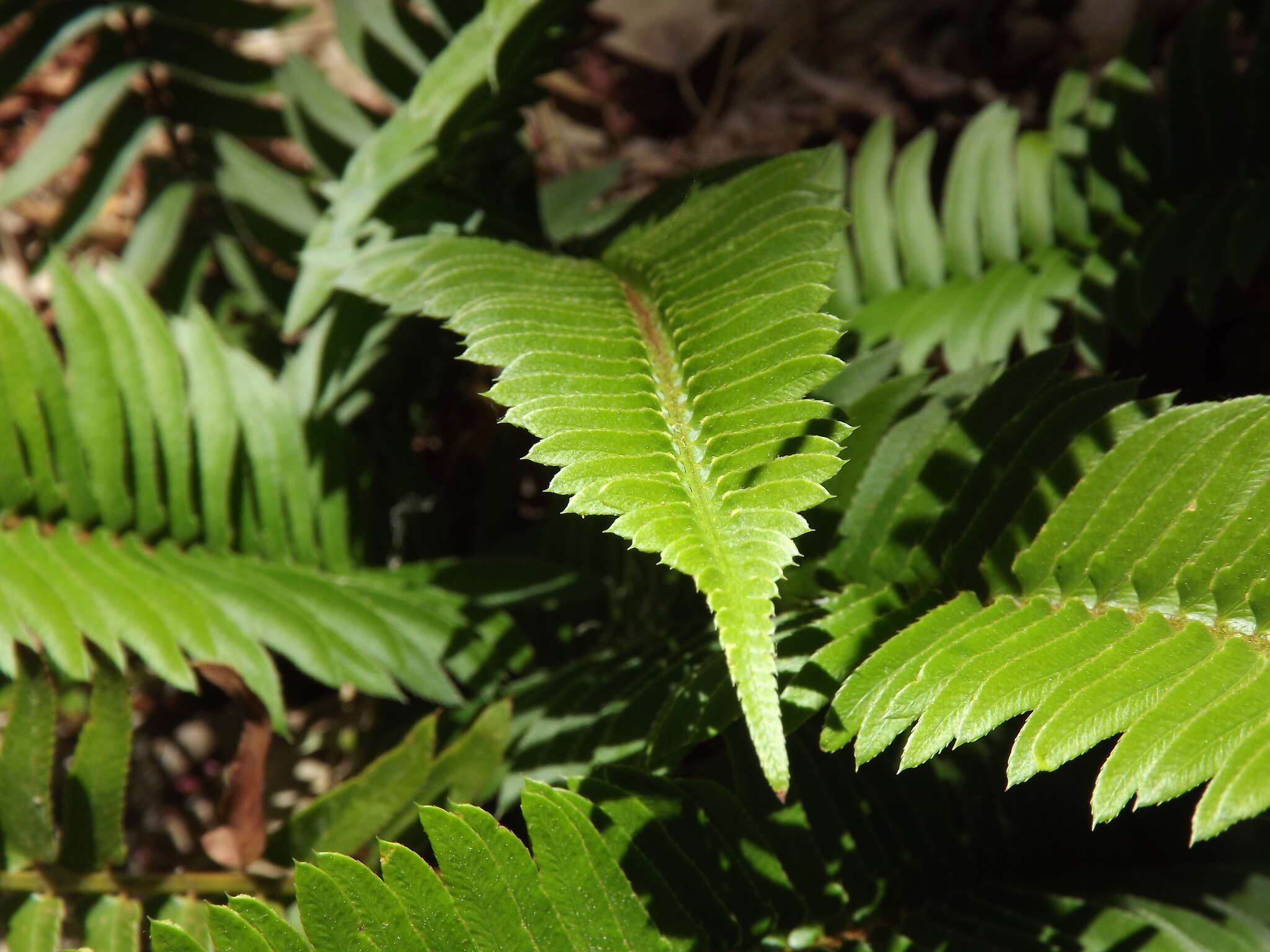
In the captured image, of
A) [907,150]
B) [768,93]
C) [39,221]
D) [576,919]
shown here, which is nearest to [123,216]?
[39,221]

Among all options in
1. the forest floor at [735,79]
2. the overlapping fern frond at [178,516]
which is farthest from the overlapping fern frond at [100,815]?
the forest floor at [735,79]

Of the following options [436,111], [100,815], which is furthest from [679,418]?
[100,815]

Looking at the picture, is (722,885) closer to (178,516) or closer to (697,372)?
(697,372)

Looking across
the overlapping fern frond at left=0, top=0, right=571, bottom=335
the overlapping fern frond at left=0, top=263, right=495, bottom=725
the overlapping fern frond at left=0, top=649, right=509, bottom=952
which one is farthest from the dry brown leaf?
the overlapping fern frond at left=0, top=649, right=509, bottom=952

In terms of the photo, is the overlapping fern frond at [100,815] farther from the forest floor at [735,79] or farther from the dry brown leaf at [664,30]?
the dry brown leaf at [664,30]

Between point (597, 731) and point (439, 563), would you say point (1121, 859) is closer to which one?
point (597, 731)

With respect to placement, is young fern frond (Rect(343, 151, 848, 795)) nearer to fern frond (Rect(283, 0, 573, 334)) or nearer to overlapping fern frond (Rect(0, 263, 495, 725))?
fern frond (Rect(283, 0, 573, 334))
